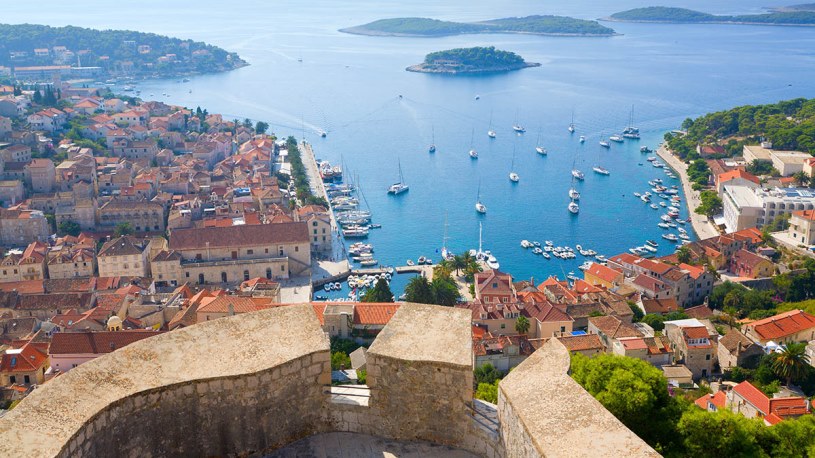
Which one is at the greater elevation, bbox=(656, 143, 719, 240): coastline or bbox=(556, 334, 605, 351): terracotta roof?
bbox=(556, 334, 605, 351): terracotta roof

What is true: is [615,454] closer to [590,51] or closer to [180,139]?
[180,139]

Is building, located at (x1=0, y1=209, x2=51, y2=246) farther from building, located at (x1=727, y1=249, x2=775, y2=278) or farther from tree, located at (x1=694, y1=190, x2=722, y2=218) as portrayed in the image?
tree, located at (x1=694, y1=190, x2=722, y2=218)

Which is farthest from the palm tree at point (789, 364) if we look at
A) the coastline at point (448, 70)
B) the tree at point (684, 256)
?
the coastline at point (448, 70)

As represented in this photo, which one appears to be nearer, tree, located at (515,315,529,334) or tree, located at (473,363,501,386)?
tree, located at (473,363,501,386)

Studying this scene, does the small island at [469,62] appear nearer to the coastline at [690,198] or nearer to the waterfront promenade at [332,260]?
the coastline at [690,198]

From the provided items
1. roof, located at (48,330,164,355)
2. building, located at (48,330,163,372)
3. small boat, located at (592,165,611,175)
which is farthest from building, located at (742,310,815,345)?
small boat, located at (592,165,611,175)

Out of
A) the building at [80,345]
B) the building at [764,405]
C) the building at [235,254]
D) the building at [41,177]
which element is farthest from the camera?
the building at [41,177]

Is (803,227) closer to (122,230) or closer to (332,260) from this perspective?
(332,260)

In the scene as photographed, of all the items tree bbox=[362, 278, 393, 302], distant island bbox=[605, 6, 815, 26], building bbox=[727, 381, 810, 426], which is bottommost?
tree bbox=[362, 278, 393, 302]
